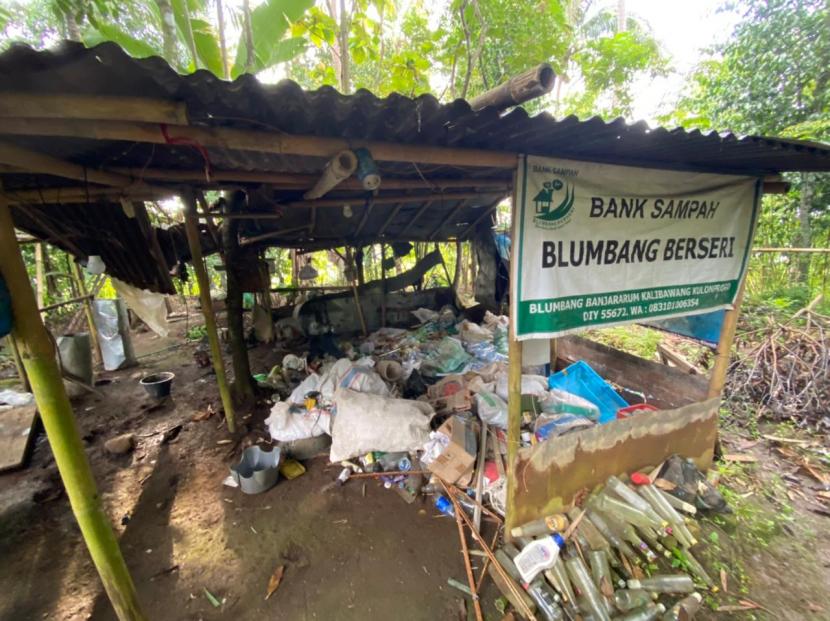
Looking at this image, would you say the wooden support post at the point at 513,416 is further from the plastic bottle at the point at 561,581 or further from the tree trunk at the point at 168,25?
the tree trunk at the point at 168,25

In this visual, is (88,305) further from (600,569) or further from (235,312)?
(600,569)

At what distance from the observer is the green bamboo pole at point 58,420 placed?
1731mm

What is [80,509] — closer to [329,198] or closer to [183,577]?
[183,577]

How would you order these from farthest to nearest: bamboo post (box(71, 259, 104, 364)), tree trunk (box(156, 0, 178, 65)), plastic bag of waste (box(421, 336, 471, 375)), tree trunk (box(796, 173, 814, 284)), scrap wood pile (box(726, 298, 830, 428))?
tree trunk (box(796, 173, 814, 284))
bamboo post (box(71, 259, 104, 364))
plastic bag of waste (box(421, 336, 471, 375))
tree trunk (box(156, 0, 178, 65))
scrap wood pile (box(726, 298, 830, 428))

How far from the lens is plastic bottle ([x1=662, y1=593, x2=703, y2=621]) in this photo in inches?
88.4

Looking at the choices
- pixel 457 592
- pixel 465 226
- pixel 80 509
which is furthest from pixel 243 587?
pixel 465 226

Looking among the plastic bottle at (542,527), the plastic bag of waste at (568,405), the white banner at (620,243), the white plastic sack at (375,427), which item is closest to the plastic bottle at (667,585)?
the plastic bottle at (542,527)

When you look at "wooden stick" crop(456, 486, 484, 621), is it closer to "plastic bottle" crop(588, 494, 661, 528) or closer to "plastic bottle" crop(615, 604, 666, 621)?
"plastic bottle" crop(615, 604, 666, 621)

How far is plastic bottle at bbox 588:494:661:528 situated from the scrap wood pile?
135 inches

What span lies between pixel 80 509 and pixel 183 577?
1237 millimetres

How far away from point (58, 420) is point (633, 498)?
4.15 m

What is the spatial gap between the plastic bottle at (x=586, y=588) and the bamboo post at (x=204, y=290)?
414 cm

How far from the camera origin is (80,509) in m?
1.94

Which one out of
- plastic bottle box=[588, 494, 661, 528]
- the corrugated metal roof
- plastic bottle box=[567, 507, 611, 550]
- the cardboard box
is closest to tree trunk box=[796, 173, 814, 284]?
the corrugated metal roof
